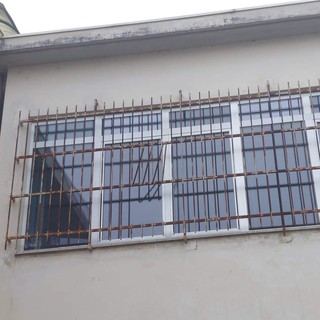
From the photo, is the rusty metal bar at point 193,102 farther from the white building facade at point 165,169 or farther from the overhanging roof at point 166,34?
the overhanging roof at point 166,34

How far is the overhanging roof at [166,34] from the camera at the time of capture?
266 inches

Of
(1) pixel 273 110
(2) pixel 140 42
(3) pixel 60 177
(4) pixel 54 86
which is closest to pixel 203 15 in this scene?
(2) pixel 140 42

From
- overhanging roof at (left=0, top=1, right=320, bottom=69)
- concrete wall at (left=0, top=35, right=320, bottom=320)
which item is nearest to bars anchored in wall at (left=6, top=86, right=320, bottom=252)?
concrete wall at (left=0, top=35, right=320, bottom=320)

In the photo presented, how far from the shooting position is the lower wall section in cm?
559

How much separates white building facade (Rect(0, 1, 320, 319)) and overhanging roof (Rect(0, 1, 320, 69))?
17 mm

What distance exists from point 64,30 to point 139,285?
304 cm

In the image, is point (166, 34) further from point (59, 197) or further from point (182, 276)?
point (182, 276)

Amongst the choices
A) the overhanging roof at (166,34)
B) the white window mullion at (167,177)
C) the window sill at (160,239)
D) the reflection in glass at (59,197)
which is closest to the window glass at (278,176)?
the window sill at (160,239)

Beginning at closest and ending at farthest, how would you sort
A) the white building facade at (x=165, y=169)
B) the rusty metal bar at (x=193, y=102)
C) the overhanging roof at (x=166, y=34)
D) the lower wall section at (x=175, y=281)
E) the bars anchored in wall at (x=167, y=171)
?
1. the lower wall section at (x=175, y=281)
2. the white building facade at (x=165, y=169)
3. the bars anchored in wall at (x=167, y=171)
4. the rusty metal bar at (x=193, y=102)
5. the overhanging roof at (x=166, y=34)

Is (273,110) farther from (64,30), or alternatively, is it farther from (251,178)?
(64,30)

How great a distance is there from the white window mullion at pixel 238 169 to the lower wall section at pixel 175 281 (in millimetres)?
280

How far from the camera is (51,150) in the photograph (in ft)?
22.5

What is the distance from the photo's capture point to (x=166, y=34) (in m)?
6.89

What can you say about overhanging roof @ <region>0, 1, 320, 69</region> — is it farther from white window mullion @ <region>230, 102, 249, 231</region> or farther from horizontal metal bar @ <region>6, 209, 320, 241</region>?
horizontal metal bar @ <region>6, 209, 320, 241</region>
